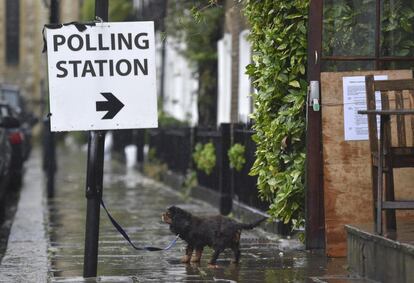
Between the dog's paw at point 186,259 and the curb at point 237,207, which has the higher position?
the curb at point 237,207

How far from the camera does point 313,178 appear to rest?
10305 mm

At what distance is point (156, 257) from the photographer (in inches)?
418

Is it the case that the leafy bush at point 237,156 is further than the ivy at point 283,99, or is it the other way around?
the leafy bush at point 237,156

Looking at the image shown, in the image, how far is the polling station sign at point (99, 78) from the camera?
339 inches

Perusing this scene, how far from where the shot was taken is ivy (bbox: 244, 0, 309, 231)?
10.5 m

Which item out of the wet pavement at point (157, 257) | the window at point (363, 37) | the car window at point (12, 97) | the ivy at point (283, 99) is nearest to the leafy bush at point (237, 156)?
the wet pavement at point (157, 257)

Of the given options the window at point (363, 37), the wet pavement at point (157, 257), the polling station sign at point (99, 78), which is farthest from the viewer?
the window at point (363, 37)

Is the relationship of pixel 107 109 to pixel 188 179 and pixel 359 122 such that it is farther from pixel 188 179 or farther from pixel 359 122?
pixel 188 179

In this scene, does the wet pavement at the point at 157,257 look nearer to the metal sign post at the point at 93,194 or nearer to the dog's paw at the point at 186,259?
the dog's paw at the point at 186,259

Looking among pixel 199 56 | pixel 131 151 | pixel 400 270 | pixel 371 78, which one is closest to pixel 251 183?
pixel 371 78

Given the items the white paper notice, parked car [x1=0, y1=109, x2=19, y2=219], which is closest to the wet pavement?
parked car [x1=0, y1=109, x2=19, y2=219]

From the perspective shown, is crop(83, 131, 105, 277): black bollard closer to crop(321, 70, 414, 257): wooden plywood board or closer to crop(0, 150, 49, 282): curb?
crop(0, 150, 49, 282): curb

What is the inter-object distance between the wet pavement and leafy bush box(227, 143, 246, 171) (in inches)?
50.5

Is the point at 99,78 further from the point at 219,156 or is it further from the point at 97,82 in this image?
the point at 219,156
